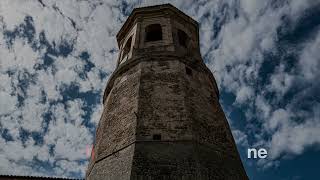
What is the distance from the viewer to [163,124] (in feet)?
29.6

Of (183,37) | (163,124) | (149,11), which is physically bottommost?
(163,124)

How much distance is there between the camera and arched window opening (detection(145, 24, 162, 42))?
14844mm

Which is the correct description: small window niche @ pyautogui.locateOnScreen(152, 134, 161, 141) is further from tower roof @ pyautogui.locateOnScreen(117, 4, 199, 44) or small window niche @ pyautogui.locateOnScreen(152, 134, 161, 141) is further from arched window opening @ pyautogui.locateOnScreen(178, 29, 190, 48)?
tower roof @ pyautogui.locateOnScreen(117, 4, 199, 44)

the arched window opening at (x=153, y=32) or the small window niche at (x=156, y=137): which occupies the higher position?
the arched window opening at (x=153, y=32)

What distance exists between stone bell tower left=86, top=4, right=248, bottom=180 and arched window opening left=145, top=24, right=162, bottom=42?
137 centimetres

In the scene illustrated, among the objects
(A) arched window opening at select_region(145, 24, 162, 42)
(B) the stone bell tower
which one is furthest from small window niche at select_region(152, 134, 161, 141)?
(A) arched window opening at select_region(145, 24, 162, 42)

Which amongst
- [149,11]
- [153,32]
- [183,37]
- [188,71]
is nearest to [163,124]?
[188,71]

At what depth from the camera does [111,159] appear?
28.5ft

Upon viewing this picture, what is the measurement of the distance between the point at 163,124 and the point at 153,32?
725 centimetres

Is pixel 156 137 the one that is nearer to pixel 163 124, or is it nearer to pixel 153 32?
pixel 163 124

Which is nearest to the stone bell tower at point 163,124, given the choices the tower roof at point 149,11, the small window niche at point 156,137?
the small window niche at point 156,137

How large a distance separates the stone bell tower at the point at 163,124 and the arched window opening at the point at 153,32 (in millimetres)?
1372

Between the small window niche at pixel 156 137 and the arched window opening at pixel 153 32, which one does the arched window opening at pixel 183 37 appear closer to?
the arched window opening at pixel 153 32

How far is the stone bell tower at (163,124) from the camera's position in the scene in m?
7.93
